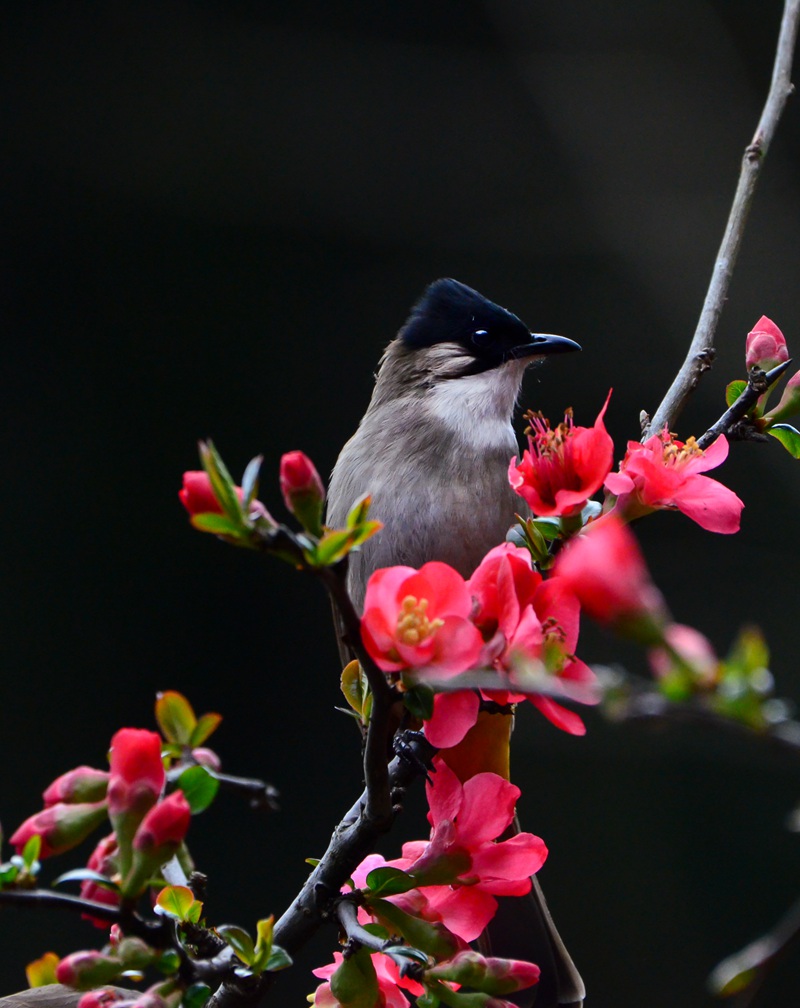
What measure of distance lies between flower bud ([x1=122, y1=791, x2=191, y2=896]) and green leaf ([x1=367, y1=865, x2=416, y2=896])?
0.25 m

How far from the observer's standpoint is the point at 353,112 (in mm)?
4598

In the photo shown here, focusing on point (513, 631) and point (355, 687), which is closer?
point (513, 631)

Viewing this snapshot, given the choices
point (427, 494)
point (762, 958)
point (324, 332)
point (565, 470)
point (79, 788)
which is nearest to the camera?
point (762, 958)

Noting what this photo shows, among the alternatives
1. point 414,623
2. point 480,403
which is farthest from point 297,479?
point 480,403

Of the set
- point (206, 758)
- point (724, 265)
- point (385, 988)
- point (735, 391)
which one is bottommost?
point (385, 988)

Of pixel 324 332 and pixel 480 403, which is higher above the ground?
pixel 480 403

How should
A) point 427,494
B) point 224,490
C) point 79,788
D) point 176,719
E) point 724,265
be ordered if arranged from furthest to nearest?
point 427,494
point 724,265
point 176,719
point 79,788
point 224,490

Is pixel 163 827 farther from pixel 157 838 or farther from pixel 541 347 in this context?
pixel 541 347

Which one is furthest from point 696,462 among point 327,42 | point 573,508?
point 327,42

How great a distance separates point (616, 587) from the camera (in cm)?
55

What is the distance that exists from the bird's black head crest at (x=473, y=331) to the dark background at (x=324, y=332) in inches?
77.3

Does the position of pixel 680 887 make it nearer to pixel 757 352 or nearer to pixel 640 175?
pixel 640 175

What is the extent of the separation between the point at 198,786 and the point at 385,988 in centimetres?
31

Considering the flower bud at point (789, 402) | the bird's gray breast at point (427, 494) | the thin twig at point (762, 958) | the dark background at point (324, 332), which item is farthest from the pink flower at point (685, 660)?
the dark background at point (324, 332)
